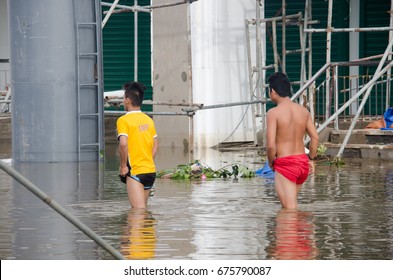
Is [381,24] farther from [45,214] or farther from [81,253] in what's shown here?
[81,253]

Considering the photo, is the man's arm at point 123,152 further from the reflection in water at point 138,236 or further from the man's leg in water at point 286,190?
the man's leg in water at point 286,190

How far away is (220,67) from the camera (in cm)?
2506

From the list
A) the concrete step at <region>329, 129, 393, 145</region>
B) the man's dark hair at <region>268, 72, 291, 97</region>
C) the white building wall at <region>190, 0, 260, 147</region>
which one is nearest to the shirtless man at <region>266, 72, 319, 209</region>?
the man's dark hair at <region>268, 72, 291, 97</region>

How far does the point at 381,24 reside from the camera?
26.6 meters

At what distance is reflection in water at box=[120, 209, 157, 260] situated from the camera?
10266 millimetres

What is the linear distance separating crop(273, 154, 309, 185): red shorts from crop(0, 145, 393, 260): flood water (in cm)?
44

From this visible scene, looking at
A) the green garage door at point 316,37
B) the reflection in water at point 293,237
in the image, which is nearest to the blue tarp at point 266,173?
the reflection in water at point 293,237

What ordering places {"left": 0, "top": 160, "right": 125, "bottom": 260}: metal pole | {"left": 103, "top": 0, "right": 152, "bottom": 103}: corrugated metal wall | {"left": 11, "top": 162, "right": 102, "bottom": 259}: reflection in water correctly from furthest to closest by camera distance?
{"left": 103, "top": 0, "right": 152, "bottom": 103}: corrugated metal wall → {"left": 11, "top": 162, "right": 102, "bottom": 259}: reflection in water → {"left": 0, "top": 160, "right": 125, "bottom": 260}: metal pole

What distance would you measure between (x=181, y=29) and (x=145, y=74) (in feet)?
15.9

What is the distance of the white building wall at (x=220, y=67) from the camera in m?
24.9

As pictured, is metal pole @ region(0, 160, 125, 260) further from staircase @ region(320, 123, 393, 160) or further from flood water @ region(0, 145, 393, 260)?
staircase @ region(320, 123, 393, 160)

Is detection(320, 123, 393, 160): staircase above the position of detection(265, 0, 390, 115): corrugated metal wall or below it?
below

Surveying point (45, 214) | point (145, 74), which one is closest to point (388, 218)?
point (45, 214)

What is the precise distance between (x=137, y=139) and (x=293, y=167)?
174 cm
